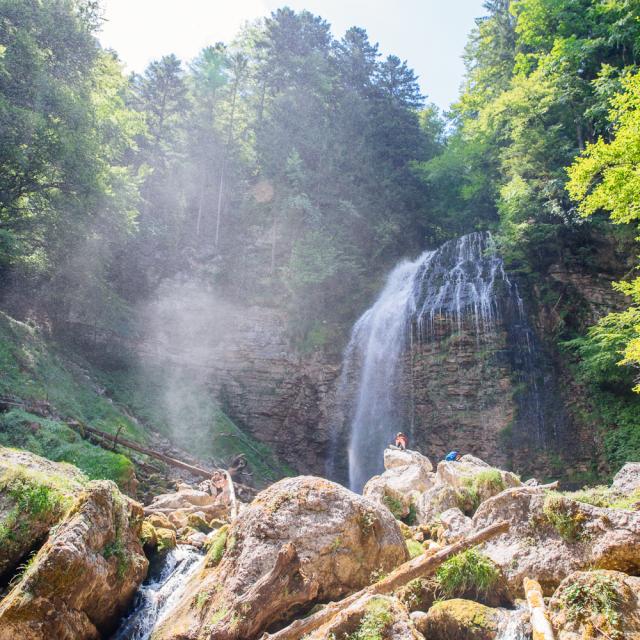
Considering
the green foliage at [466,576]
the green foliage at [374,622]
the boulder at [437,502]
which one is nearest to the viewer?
the green foliage at [374,622]

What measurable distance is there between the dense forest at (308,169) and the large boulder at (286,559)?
6.83 meters

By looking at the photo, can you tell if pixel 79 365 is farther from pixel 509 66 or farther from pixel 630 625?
pixel 509 66

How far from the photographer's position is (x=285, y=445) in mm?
20891

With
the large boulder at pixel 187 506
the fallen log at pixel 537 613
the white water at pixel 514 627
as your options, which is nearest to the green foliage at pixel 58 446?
the large boulder at pixel 187 506

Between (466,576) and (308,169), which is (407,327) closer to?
(308,169)

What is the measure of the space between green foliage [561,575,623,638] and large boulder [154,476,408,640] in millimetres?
2148

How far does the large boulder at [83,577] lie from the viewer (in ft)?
15.3

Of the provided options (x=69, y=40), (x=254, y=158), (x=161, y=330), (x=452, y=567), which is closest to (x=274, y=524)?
(x=452, y=567)

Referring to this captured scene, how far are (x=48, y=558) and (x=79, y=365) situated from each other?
14473 mm

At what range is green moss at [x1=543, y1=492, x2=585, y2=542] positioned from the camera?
5.43m

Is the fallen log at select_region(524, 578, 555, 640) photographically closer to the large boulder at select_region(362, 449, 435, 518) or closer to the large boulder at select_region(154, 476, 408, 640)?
the large boulder at select_region(154, 476, 408, 640)

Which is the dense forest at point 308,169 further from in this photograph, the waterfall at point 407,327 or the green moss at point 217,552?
the green moss at point 217,552

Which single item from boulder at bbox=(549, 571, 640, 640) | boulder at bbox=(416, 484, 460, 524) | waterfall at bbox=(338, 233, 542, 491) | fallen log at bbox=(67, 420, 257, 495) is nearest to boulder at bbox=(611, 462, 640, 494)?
boulder at bbox=(416, 484, 460, 524)

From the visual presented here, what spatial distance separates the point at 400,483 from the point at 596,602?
7416 millimetres
